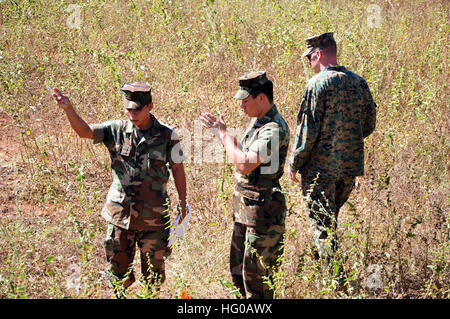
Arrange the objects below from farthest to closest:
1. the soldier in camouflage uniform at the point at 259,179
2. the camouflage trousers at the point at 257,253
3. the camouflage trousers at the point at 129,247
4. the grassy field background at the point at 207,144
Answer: the grassy field background at the point at 207,144
the camouflage trousers at the point at 129,247
the camouflage trousers at the point at 257,253
the soldier in camouflage uniform at the point at 259,179

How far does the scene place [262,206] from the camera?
9.34 ft

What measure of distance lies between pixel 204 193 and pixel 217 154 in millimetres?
694

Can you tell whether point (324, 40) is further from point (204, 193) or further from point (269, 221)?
point (204, 193)

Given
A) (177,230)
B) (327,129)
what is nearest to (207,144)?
(327,129)

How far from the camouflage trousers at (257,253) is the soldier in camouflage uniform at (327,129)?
41 cm

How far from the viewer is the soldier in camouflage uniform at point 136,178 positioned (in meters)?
2.94

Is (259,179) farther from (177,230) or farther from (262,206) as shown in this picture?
(177,230)

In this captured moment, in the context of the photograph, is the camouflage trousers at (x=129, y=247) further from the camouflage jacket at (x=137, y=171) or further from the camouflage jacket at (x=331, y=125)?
the camouflage jacket at (x=331, y=125)

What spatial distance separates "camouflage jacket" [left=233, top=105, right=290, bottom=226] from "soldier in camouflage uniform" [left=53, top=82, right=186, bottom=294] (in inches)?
19.4

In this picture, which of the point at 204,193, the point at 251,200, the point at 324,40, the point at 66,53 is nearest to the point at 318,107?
the point at 324,40

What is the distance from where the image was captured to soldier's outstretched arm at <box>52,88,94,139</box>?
111 inches

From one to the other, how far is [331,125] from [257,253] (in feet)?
3.50

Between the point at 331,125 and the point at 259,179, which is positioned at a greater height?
the point at 331,125

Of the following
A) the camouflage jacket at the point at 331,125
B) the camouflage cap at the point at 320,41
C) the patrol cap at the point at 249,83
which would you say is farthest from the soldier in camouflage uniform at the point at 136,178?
the camouflage cap at the point at 320,41
